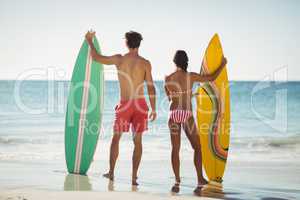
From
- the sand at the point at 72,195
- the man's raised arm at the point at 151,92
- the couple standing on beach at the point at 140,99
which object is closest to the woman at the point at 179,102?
the couple standing on beach at the point at 140,99

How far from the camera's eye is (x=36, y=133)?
33.7ft

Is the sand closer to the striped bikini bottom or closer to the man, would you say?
the man

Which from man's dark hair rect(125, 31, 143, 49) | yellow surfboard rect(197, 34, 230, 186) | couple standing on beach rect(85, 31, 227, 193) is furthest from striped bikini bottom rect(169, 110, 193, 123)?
man's dark hair rect(125, 31, 143, 49)

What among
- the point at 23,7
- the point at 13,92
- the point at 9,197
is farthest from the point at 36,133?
the point at 13,92

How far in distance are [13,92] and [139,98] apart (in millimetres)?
16531

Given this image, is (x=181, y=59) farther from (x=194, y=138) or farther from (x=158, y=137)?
(x=158, y=137)

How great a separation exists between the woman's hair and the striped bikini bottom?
1.35 feet

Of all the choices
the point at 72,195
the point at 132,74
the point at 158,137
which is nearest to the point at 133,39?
the point at 132,74

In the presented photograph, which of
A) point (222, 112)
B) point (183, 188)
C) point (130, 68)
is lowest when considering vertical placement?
point (183, 188)

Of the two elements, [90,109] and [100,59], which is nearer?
[100,59]

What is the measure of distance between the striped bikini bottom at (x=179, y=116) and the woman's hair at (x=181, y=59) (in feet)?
1.35

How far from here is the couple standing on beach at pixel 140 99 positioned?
16.1 ft

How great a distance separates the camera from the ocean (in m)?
6.11

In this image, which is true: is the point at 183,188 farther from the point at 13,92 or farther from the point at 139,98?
the point at 13,92
